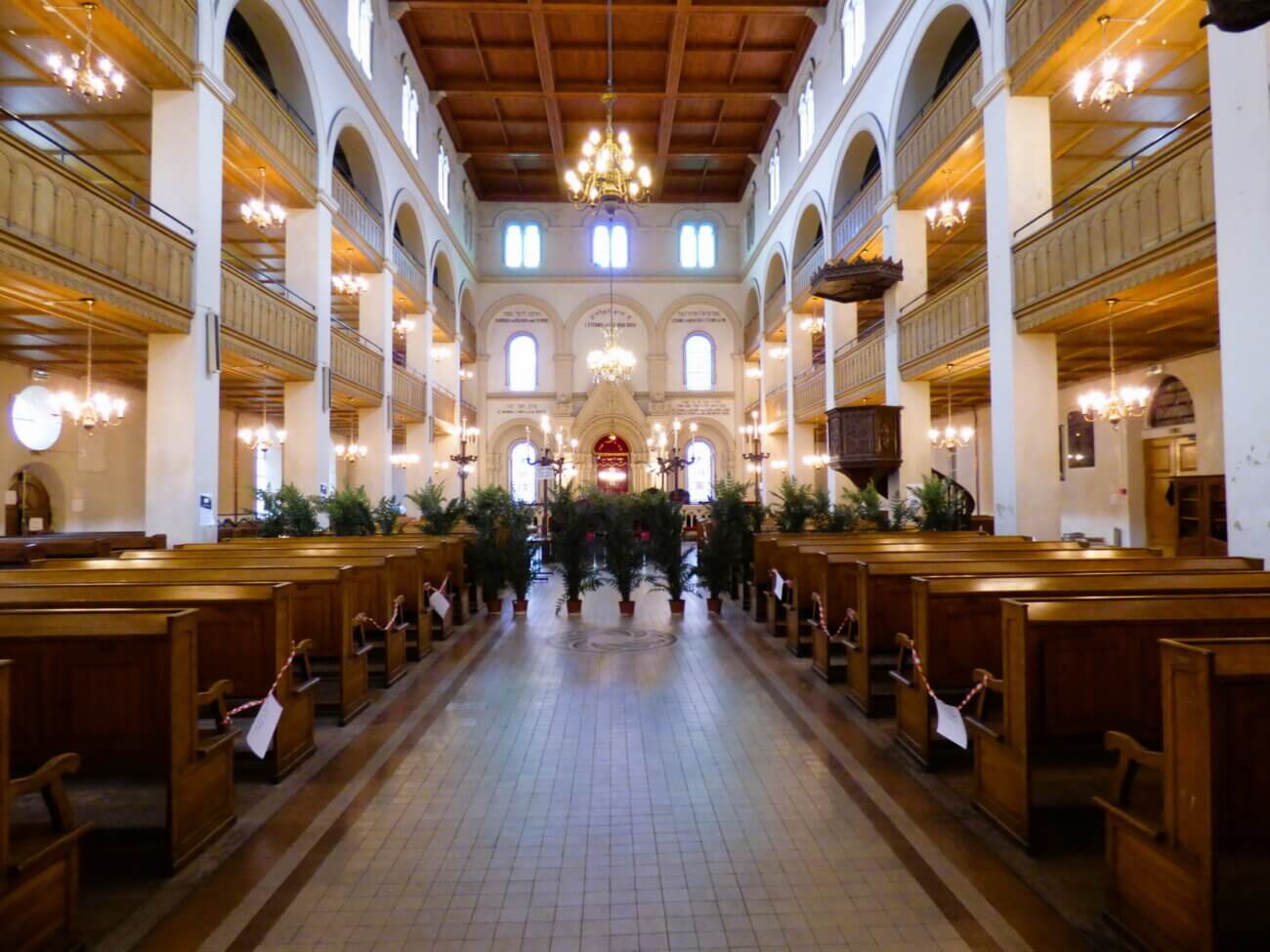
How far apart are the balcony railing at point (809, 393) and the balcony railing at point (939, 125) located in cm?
612

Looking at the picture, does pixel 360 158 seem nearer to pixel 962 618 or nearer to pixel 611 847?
pixel 962 618

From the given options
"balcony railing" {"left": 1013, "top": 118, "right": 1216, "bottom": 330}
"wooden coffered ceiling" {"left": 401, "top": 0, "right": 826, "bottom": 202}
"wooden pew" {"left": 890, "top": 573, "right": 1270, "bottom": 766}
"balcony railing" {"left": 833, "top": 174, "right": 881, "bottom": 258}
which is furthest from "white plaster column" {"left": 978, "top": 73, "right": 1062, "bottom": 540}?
"wooden coffered ceiling" {"left": 401, "top": 0, "right": 826, "bottom": 202}

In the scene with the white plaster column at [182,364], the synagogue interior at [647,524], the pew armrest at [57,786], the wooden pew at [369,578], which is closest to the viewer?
the pew armrest at [57,786]

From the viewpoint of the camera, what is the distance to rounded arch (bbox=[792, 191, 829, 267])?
65.2ft

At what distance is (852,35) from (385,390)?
1305 cm

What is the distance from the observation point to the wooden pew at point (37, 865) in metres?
2.57

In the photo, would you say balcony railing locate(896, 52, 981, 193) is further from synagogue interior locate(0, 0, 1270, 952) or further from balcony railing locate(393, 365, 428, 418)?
balcony railing locate(393, 365, 428, 418)

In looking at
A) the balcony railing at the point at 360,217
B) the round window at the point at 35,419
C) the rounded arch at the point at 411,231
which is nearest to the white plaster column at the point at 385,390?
the balcony railing at the point at 360,217

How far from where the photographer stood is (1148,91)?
36.8 ft

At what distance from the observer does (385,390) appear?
1788 cm

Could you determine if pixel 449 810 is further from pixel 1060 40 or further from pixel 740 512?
pixel 1060 40

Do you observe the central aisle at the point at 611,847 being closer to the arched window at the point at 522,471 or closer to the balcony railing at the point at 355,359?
the balcony railing at the point at 355,359

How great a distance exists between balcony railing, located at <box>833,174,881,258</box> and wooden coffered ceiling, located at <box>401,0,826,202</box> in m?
5.34

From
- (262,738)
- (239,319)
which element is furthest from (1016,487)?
(239,319)
